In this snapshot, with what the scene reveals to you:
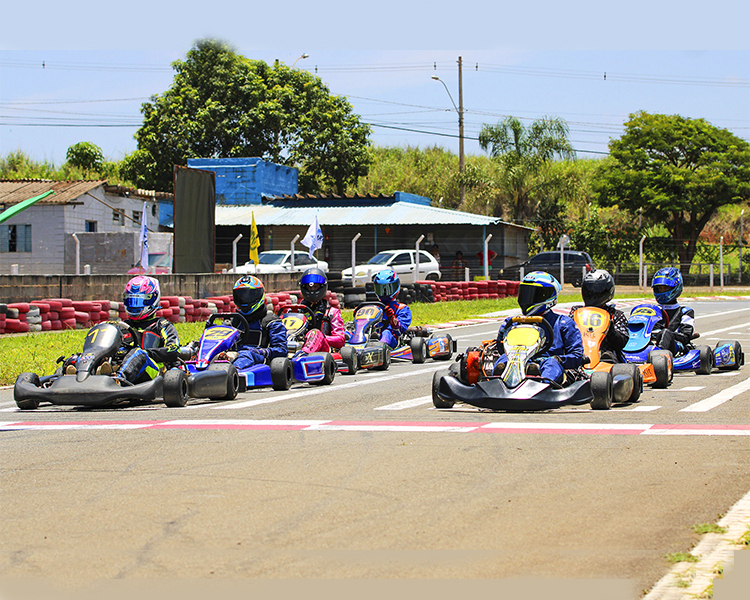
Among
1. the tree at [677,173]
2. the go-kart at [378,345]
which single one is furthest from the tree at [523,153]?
the go-kart at [378,345]

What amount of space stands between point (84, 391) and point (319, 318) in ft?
13.6

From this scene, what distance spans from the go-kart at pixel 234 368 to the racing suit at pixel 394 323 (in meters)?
2.61

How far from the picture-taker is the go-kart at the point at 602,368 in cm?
909

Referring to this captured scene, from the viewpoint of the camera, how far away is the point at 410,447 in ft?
24.0

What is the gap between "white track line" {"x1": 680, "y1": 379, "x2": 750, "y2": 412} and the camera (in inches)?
366

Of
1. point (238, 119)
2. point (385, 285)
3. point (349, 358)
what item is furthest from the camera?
point (238, 119)

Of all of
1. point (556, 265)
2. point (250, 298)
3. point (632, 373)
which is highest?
point (556, 265)

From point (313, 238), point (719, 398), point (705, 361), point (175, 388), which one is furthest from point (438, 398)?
point (313, 238)

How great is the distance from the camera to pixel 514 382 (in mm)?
8969

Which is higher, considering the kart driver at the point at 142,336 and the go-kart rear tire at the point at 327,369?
the kart driver at the point at 142,336

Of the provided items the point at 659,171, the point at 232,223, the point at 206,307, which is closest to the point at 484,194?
the point at 659,171

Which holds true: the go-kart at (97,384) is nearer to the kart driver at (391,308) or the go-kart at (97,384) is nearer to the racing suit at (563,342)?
the racing suit at (563,342)

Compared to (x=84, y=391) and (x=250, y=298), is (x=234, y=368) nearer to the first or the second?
(x=250, y=298)

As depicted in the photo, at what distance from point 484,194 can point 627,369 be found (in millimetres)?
42216
